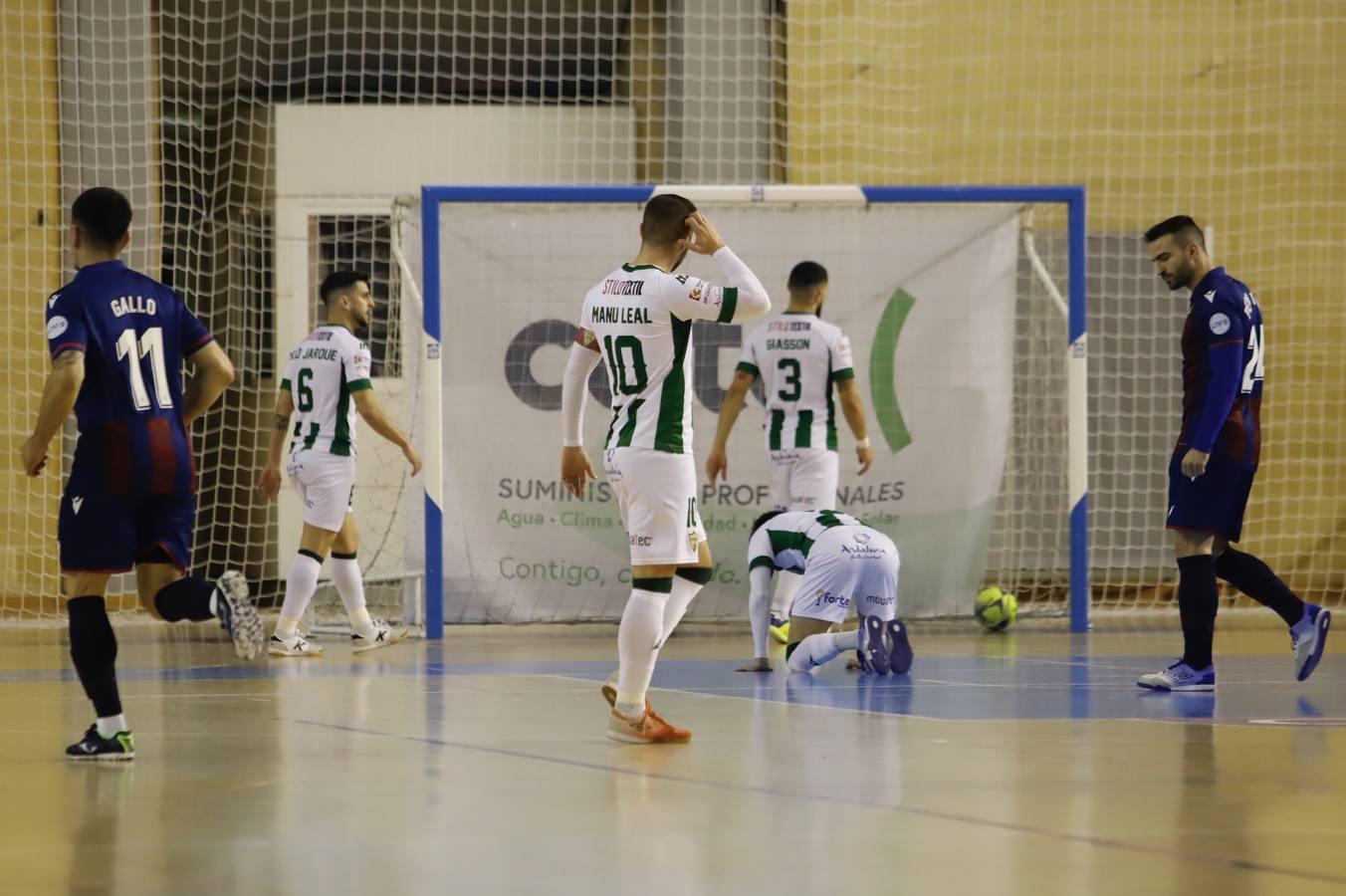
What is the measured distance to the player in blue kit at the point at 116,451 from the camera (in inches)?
227

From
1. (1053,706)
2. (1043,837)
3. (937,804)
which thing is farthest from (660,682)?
(1043,837)

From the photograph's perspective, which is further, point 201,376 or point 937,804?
point 201,376

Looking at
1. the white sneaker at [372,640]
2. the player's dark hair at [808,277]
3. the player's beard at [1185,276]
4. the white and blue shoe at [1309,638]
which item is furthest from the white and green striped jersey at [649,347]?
the white sneaker at [372,640]

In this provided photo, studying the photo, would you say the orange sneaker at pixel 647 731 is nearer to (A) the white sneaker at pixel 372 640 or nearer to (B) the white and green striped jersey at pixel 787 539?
(B) the white and green striped jersey at pixel 787 539

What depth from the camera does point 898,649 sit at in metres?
8.73

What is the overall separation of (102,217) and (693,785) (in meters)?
2.86

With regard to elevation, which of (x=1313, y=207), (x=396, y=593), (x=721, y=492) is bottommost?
(x=396, y=593)

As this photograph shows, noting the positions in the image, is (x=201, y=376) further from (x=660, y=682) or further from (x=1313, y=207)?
(x=1313, y=207)

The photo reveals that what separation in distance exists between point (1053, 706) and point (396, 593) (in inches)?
321

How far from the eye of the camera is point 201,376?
6.11m

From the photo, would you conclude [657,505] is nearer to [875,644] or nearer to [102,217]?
[102,217]

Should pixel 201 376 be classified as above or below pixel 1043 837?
Answer: above

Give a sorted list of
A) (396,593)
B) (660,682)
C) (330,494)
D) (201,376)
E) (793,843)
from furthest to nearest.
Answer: (396,593) → (330,494) → (660,682) → (201,376) → (793,843)

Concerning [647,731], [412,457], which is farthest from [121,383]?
[412,457]
